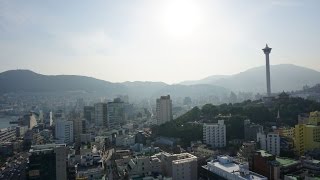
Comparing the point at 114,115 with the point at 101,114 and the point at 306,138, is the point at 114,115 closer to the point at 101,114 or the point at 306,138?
the point at 101,114

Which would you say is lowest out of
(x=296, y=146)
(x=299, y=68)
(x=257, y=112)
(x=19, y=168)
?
(x=19, y=168)

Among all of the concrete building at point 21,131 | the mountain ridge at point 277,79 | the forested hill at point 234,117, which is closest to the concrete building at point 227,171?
the forested hill at point 234,117

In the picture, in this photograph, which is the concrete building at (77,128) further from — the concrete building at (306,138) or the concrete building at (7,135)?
the concrete building at (306,138)

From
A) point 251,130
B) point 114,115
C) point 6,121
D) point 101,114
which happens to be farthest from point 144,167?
point 6,121

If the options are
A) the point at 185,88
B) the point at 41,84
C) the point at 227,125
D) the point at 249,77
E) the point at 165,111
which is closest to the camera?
the point at 227,125

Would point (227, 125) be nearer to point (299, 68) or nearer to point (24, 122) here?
Result: point (24, 122)

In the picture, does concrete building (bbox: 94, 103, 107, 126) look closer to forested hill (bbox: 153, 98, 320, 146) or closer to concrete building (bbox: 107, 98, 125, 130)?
concrete building (bbox: 107, 98, 125, 130)

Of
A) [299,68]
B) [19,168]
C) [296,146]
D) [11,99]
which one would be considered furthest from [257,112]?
[299,68]
